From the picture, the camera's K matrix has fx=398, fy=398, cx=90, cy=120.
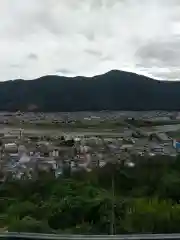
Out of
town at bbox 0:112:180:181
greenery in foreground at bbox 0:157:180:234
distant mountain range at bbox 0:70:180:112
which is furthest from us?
distant mountain range at bbox 0:70:180:112

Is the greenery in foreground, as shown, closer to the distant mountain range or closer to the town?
the town

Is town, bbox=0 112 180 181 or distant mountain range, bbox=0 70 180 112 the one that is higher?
distant mountain range, bbox=0 70 180 112

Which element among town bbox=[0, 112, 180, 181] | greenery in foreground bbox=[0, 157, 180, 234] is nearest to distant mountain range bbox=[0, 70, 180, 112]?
town bbox=[0, 112, 180, 181]

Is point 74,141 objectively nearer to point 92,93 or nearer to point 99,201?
point 92,93

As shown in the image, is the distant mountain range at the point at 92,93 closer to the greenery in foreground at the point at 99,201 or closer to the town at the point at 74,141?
the town at the point at 74,141

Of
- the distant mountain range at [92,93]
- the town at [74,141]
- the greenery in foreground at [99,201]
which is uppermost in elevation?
the distant mountain range at [92,93]

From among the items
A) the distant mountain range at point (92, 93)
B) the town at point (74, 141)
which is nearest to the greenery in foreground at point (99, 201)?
the town at point (74, 141)

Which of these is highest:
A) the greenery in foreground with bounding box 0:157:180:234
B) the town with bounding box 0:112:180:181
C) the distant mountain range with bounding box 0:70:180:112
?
the distant mountain range with bounding box 0:70:180:112

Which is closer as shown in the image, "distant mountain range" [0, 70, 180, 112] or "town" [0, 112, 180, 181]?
"town" [0, 112, 180, 181]
